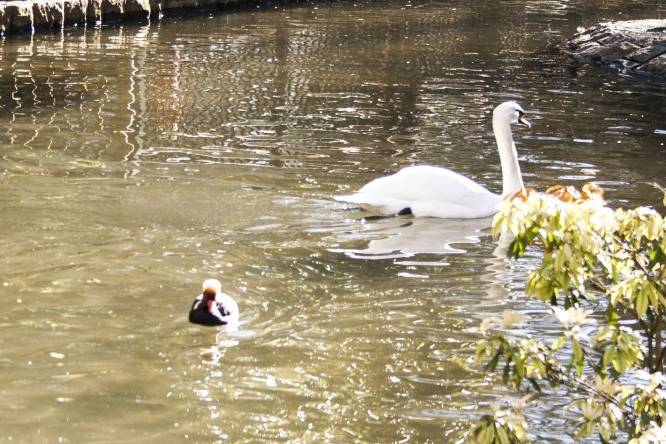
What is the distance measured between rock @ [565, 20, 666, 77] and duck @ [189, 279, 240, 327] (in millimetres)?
12509

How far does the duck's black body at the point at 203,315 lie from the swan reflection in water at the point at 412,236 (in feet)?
6.34

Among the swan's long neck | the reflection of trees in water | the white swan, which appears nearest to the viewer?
the white swan

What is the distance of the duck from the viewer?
699 centimetres

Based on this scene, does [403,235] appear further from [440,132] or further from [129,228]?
→ [440,132]

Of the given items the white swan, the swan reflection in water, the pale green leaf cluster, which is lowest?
the swan reflection in water

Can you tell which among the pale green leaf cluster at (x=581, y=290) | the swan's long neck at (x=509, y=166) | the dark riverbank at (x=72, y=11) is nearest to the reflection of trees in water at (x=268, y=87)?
the dark riverbank at (x=72, y=11)

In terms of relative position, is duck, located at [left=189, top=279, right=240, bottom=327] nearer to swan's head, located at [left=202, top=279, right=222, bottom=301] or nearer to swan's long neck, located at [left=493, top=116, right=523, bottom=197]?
swan's head, located at [left=202, top=279, right=222, bottom=301]

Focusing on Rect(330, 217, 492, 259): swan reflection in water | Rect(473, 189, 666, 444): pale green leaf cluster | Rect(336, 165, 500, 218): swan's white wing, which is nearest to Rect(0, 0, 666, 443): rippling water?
Rect(330, 217, 492, 259): swan reflection in water

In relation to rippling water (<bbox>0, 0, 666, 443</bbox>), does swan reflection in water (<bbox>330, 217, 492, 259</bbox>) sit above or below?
below

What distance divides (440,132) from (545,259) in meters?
9.09

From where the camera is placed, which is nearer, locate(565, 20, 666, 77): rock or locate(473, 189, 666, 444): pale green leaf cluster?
locate(473, 189, 666, 444): pale green leaf cluster

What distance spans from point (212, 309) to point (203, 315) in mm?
67

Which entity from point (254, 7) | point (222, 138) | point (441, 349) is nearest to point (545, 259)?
point (441, 349)

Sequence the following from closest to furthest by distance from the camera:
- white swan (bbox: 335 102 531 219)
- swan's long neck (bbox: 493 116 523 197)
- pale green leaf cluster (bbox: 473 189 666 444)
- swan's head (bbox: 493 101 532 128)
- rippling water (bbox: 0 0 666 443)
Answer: pale green leaf cluster (bbox: 473 189 666 444) < rippling water (bbox: 0 0 666 443) < white swan (bbox: 335 102 531 219) < swan's long neck (bbox: 493 116 523 197) < swan's head (bbox: 493 101 532 128)
